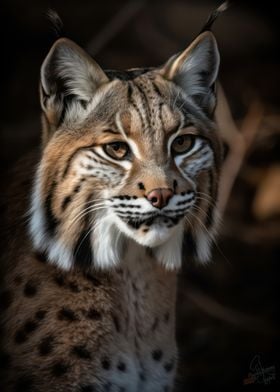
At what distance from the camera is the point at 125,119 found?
2498 mm

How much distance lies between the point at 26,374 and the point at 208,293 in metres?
2.57

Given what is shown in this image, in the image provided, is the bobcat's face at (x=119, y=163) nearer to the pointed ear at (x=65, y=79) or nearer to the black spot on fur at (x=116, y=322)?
the pointed ear at (x=65, y=79)

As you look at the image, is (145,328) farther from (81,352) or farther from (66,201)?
(66,201)

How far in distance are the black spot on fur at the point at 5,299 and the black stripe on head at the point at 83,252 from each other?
9.8 inches

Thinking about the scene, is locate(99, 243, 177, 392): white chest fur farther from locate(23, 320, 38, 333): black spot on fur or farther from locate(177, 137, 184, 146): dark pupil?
locate(177, 137, 184, 146): dark pupil

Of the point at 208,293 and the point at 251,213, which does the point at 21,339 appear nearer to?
the point at 208,293

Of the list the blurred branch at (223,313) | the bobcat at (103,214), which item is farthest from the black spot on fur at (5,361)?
the blurred branch at (223,313)

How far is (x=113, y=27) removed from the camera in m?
4.33

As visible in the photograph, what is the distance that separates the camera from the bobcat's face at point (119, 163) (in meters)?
2.46

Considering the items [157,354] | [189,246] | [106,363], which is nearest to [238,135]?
[189,246]

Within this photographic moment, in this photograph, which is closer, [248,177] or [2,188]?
[2,188]

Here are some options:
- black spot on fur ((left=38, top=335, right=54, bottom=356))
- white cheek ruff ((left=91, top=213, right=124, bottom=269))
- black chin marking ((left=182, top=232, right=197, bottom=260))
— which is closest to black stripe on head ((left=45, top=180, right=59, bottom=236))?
white cheek ruff ((left=91, top=213, right=124, bottom=269))

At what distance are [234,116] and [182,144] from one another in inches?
104

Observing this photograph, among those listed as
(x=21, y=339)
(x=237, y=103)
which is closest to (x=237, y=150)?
(x=237, y=103)
